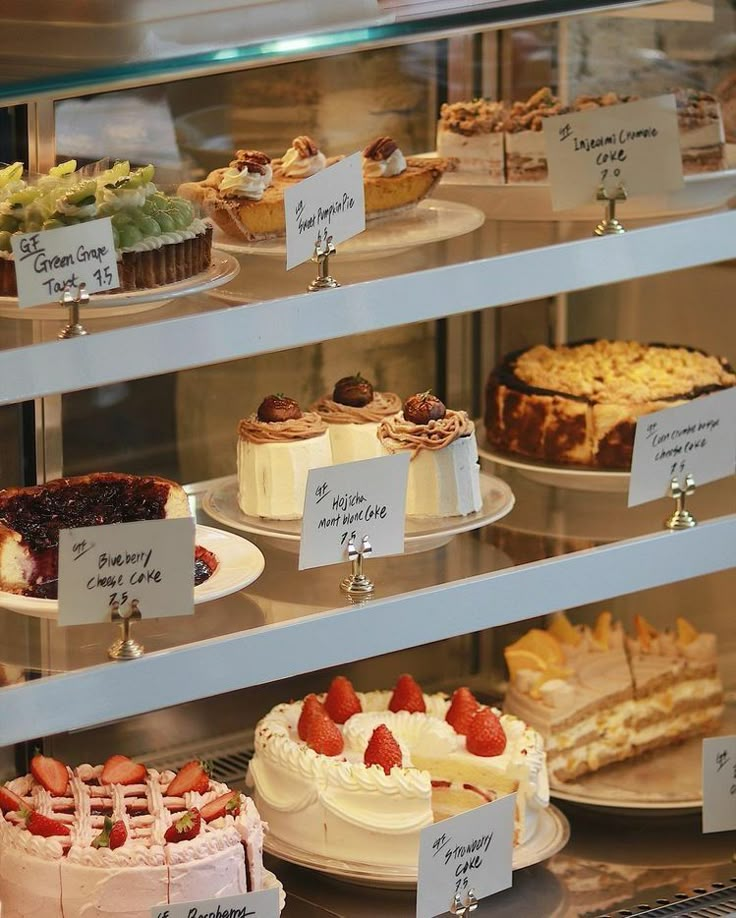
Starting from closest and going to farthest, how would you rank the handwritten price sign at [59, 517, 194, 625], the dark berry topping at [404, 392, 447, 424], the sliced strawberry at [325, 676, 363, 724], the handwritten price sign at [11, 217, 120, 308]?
the handwritten price sign at [11, 217, 120, 308] → the handwritten price sign at [59, 517, 194, 625] → the dark berry topping at [404, 392, 447, 424] → the sliced strawberry at [325, 676, 363, 724]

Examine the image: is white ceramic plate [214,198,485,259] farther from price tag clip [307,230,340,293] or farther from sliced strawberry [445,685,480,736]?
sliced strawberry [445,685,480,736]

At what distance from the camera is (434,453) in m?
2.24

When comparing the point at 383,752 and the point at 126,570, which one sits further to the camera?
the point at 383,752

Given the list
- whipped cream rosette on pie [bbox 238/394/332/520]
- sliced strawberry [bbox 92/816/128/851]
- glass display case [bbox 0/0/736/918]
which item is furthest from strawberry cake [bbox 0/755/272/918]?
whipped cream rosette on pie [bbox 238/394/332/520]

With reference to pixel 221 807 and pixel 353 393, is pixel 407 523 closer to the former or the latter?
pixel 353 393

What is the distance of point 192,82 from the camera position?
8.57ft

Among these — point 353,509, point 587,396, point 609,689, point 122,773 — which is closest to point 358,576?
point 353,509

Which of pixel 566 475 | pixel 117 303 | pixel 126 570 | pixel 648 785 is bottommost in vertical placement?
pixel 648 785

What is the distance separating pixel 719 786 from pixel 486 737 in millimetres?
339

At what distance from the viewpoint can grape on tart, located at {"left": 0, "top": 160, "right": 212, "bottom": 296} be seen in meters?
1.83

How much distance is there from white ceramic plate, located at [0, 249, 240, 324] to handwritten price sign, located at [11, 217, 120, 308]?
1.6 inches

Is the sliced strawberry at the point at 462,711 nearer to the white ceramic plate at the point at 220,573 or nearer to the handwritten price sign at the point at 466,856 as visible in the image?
the handwritten price sign at the point at 466,856

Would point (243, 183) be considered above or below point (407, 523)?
above

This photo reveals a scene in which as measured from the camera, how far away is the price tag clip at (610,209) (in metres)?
2.15
